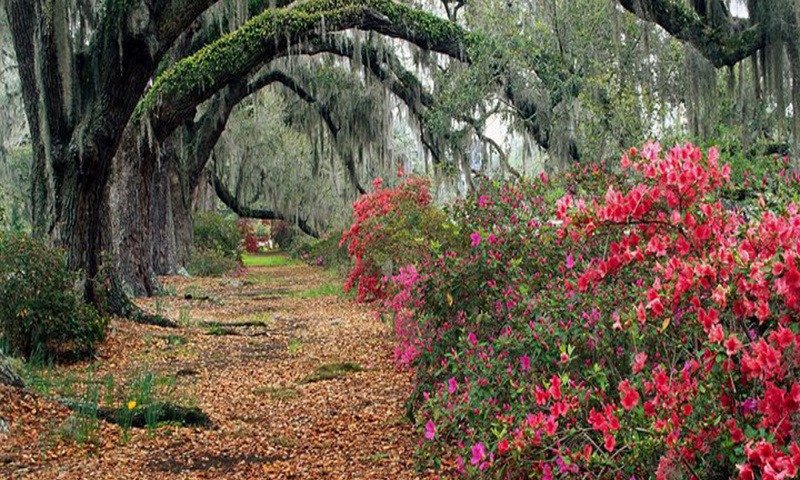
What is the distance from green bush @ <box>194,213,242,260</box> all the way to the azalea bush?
59.7 ft

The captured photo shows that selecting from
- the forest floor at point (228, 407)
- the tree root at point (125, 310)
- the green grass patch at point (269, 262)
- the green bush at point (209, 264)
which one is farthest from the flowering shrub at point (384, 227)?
the green grass patch at point (269, 262)

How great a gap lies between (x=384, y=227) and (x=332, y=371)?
3552 mm

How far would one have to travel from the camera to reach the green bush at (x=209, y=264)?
17.5 meters

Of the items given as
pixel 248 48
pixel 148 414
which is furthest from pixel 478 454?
pixel 248 48

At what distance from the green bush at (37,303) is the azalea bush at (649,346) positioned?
11.8ft

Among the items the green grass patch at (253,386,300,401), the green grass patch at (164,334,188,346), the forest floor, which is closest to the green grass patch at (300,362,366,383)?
the forest floor

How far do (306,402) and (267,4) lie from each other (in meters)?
8.60

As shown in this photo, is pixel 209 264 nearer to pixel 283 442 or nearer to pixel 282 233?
pixel 283 442

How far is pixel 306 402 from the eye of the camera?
509 cm

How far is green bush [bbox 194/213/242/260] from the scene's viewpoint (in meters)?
21.4

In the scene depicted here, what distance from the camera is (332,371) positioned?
19.5 feet

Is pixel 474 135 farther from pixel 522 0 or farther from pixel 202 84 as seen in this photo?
pixel 202 84

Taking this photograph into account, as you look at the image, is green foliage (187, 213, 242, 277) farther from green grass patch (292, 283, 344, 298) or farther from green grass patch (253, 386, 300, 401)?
green grass patch (253, 386, 300, 401)

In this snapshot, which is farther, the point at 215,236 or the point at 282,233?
the point at 282,233
